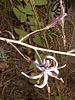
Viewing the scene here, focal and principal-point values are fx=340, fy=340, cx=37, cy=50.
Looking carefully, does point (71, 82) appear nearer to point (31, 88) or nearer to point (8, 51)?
point (31, 88)

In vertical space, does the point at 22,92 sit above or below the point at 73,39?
below

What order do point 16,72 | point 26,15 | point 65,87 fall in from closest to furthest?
point 26,15 < point 65,87 < point 16,72

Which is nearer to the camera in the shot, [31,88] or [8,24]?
[31,88]

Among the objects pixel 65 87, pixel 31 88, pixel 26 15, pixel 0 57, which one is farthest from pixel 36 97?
pixel 26 15

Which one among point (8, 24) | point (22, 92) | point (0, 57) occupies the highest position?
point (8, 24)

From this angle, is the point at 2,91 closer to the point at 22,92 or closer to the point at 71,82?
the point at 22,92

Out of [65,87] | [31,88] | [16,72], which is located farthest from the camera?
[16,72]

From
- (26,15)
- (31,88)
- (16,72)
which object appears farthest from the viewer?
(16,72)

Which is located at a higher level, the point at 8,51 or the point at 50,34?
the point at 50,34

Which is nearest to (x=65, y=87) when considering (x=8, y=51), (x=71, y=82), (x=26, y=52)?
(x=71, y=82)
